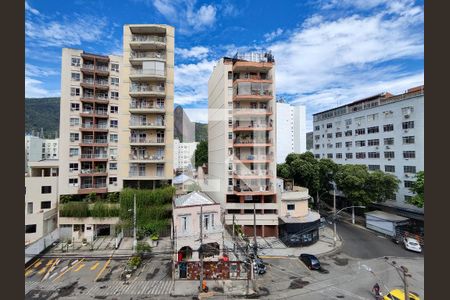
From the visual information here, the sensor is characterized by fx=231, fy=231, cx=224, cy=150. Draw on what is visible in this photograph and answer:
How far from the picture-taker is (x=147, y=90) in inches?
1222

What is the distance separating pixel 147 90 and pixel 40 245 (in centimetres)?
2141

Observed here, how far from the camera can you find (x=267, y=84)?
30828 millimetres

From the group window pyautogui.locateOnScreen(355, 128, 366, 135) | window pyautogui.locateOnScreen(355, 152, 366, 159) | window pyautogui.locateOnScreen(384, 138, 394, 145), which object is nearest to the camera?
window pyautogui.locateOnScreen(384, 138, 394, 145)

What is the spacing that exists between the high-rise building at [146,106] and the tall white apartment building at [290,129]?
126 feet

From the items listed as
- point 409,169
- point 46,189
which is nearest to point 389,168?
point 409,169

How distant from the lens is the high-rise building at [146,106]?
30.2 meters

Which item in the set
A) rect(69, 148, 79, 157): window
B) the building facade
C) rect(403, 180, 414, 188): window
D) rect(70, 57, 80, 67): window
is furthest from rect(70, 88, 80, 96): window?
rect(403, 180, 414, 188): window

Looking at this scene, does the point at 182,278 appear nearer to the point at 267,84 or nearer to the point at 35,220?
the point at 35,220

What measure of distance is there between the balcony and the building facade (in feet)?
45.8

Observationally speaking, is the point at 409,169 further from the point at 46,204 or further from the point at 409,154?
the point at 46,204

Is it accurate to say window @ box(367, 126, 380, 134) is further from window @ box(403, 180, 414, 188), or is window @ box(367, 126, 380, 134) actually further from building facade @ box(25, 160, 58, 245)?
building facade @ box(25, 160, 58, 245)

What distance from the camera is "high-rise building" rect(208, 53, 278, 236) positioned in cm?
2922

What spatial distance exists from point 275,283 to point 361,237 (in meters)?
17.1

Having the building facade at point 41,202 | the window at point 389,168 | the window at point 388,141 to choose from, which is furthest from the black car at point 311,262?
the building facade at point 41,202
